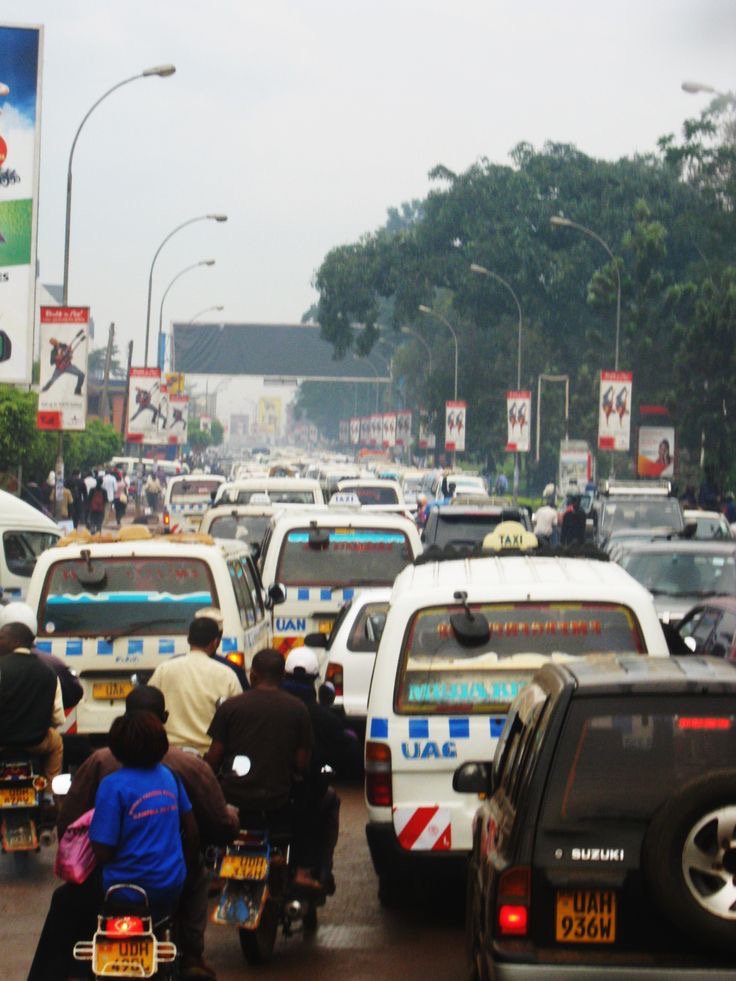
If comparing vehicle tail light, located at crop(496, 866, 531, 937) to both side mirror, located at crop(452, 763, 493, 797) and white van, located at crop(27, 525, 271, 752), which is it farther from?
white van, located at crop(27, 525, 271, 752)

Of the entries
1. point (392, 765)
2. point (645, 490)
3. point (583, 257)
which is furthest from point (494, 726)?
point (583, 257)

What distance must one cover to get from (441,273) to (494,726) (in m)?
74.4

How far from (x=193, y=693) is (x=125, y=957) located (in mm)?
3477

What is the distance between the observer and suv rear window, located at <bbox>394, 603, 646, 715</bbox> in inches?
339

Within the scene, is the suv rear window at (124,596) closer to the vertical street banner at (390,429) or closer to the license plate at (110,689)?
the license plate at (110,689)

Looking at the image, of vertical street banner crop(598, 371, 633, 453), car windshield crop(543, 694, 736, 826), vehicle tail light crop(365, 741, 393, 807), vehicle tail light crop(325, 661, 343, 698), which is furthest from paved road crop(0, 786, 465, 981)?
vertical street banner crop(598, 371, 633, 453)

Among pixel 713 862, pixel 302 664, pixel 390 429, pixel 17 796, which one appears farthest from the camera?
pixel 390 429

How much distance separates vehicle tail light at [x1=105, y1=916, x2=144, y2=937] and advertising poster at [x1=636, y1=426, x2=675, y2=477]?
51.0 m

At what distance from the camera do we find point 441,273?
82.1 metres

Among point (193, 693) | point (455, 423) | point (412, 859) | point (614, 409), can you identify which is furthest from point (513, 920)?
point (455, 423)

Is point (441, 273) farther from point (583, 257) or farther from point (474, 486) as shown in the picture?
point (474, 486)

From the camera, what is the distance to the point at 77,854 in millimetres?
6098

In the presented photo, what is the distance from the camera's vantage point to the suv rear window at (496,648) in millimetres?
8617

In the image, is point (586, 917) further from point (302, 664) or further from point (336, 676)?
point (336, 676)
